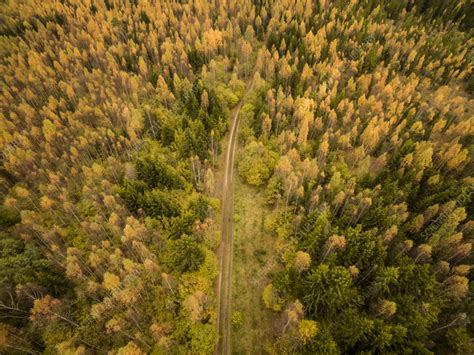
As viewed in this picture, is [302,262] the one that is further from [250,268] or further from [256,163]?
[256,163]

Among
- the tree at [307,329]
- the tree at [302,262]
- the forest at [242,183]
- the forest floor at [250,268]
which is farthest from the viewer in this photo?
the forest floor at [250,268]

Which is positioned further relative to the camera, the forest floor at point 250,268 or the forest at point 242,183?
the forest floor at point 250,268

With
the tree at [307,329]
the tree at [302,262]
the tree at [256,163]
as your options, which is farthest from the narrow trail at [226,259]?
the tree at [302,262]

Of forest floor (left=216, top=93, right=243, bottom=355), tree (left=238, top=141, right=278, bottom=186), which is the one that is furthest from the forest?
forest floor (left=216, top=93, right=243, bottom=355)

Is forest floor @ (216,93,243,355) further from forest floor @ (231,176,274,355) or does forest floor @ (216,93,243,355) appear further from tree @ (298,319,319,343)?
tree @ (298,319,319,343)

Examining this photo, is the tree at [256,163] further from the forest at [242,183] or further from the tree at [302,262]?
the tree at [302,262]

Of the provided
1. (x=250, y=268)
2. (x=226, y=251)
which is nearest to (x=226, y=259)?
(x=226, y=251)

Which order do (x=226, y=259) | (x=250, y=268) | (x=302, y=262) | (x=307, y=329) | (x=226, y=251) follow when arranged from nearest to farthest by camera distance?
1. (x=307, y=329)
2. (x=302, y=262)
3. (x=250, y=268)
4. (x=226, y=259)
5. (x=226, y=251)
